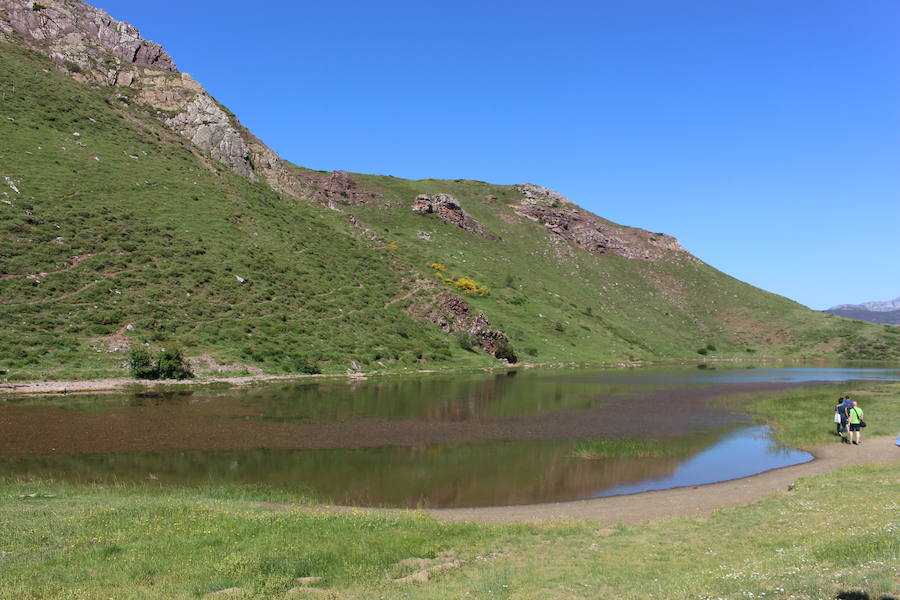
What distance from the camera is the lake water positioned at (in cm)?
2127

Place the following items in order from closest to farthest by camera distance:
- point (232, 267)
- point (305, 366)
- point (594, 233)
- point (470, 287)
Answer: point (305, 366), point (232, 267), point (470, 287), point (594, 233)

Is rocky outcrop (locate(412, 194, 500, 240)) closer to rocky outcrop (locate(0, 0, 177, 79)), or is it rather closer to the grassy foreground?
rocky outcrop (locate(0, 0, 177, 79))

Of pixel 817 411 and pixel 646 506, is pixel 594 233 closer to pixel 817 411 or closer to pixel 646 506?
pixel 817 411

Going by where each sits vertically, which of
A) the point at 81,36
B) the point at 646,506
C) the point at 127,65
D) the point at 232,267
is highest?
the point at 81,36

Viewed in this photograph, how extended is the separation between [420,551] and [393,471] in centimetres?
1076

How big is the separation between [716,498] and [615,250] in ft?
495

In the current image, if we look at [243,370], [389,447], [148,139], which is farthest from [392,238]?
[389,447]

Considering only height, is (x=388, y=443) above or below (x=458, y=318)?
below

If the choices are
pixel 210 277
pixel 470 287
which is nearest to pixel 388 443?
pixel 210 277

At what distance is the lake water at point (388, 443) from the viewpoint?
21.3 metres

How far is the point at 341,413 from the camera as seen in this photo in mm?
36281

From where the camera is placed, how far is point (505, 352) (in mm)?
80812

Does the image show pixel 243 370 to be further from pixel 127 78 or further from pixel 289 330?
pixel 127 78

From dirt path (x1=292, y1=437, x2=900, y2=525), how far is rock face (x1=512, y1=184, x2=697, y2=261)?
14124 cm
